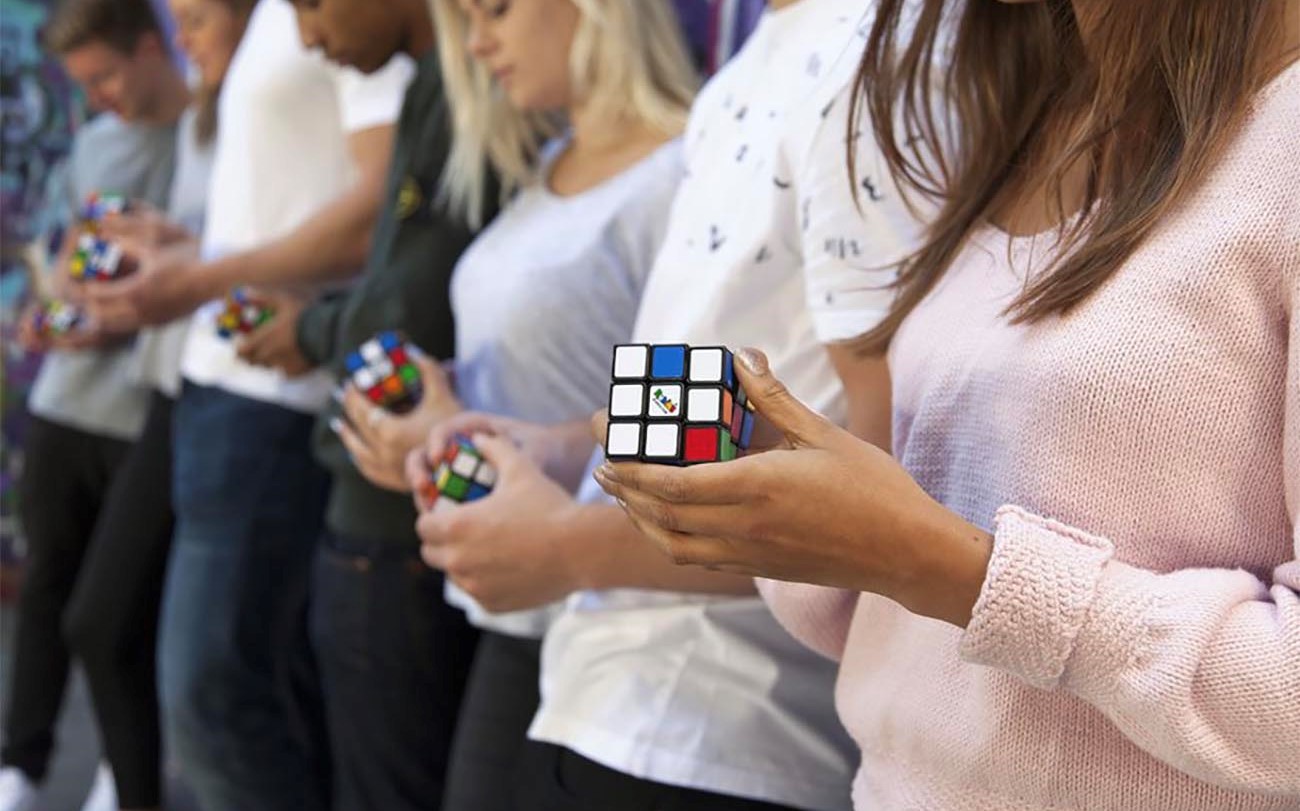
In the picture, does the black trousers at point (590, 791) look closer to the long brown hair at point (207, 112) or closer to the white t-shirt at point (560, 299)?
the white t-shirt at point (560, 299)

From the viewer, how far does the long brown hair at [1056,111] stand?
2.56 feet

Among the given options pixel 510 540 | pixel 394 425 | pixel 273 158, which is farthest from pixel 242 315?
pixel 510 540

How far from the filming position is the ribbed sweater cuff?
0.71 meters

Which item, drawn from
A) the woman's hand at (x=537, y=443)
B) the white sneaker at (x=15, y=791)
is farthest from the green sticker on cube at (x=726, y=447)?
the white sneaker at (x=15, y=791)

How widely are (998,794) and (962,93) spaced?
47 centimetres

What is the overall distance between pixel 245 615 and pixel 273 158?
656 millimetres

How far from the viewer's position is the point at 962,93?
1017mm

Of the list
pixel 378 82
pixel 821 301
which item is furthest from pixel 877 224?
pixel 378 82

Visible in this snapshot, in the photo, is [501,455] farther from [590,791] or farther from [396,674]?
[396,674]

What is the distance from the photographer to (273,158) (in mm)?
2148

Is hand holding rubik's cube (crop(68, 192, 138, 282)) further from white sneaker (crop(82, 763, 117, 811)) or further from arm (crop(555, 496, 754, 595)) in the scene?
arm (crop(555, 496, 754, 595))

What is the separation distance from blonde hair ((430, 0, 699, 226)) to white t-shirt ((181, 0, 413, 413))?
1.29 ft

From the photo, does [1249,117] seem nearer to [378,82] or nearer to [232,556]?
[378,82]

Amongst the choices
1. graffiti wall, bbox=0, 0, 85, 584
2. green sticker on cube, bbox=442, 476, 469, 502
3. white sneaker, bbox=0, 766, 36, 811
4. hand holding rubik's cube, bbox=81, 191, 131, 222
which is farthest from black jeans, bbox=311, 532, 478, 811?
graffiti wall, bbox=0, 0, 85, 584
